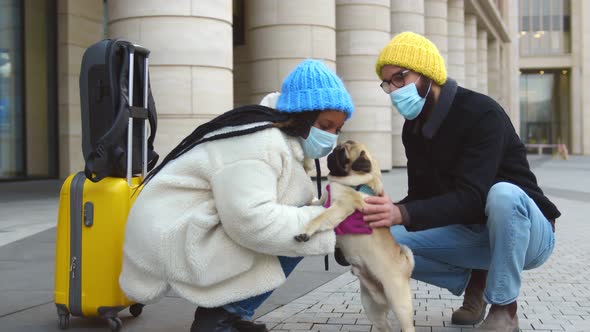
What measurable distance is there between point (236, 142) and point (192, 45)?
9.37 m

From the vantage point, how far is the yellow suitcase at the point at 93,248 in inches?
150

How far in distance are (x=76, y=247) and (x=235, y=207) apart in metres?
1.21

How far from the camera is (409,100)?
3.68 meters

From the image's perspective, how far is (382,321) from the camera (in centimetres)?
351

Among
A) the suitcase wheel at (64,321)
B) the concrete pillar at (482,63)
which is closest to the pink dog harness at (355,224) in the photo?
the suitcase wheel at (64,321)

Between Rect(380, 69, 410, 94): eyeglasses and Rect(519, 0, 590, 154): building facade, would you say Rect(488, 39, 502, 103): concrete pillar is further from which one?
Rect(380, 69, 410, 94): eyeglasses

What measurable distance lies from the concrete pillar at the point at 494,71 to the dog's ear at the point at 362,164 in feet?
158

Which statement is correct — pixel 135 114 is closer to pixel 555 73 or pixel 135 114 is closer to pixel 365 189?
pixel 365 189

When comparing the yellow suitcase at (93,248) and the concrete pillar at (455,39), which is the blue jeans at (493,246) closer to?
the yellow suitcase at (93,248)

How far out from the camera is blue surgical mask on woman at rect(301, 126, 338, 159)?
11.2ft

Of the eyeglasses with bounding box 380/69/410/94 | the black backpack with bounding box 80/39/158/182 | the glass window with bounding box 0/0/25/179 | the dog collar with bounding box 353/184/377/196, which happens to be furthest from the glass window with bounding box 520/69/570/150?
the dog collar with bounding box 353/184/377/196

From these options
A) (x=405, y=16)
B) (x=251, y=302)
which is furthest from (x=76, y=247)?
(x=405, y=16)

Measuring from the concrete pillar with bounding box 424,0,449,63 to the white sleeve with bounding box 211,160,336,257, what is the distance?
2718cm

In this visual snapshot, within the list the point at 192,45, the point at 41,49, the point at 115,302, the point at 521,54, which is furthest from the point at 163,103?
the point at 521,54
